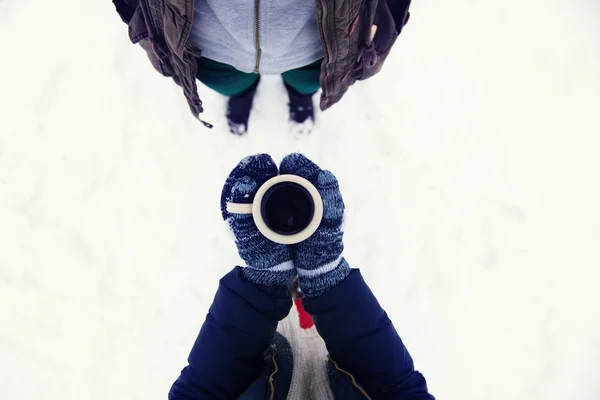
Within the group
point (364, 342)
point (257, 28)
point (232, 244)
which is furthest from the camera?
point (232, 244)

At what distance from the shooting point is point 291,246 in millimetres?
781

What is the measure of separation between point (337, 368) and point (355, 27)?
0.59 metres

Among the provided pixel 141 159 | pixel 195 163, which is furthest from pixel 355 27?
pixel 141 159

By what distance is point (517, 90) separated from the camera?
4.14ft

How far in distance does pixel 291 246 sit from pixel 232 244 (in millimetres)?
396

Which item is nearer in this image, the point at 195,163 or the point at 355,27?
the point at 355,27

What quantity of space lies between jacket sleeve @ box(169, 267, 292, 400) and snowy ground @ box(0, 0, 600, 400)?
41cm

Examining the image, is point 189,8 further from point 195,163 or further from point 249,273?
point 195,163

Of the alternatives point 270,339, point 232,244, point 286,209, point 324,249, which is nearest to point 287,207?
point 286,209

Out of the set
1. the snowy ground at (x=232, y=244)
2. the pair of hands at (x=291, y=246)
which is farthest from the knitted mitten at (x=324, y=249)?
the snowy ground at (x=232, y=244)

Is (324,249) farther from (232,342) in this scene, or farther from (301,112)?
(301,112)

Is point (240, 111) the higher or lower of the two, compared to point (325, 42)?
lower

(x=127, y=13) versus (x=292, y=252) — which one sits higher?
(x=127, y=13)

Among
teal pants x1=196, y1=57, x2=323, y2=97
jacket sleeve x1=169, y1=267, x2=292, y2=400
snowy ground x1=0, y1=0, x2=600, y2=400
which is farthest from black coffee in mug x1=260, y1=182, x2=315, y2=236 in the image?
snowy ground x1=0, y1=0, x2=600, y2=400
